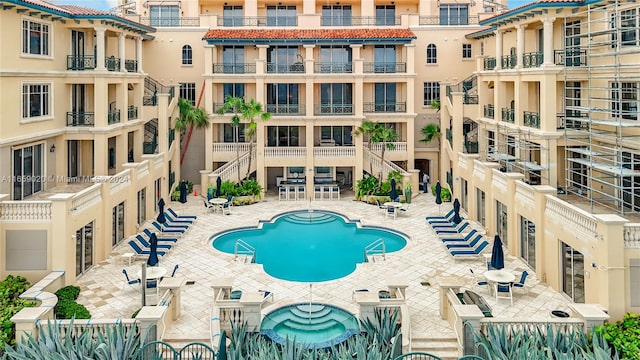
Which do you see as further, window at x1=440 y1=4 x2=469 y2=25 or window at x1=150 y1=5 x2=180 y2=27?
window at x1=150 y1=5 x2=180 y2=27

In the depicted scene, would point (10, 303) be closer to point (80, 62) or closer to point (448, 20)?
point (80, 62)

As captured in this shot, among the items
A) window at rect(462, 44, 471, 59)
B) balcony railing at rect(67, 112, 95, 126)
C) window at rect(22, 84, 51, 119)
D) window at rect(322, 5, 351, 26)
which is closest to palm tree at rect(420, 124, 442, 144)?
window at rect(462, 44, 471, 59)

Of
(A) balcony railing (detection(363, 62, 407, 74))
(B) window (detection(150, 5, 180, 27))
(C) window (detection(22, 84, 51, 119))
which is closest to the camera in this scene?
(C) window (detection(22, 84, 51, 119))

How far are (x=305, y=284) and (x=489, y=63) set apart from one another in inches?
812

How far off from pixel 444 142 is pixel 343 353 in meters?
29.2

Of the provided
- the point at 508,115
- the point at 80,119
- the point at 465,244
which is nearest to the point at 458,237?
the point at 465,244

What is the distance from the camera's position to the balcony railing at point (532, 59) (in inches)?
1101

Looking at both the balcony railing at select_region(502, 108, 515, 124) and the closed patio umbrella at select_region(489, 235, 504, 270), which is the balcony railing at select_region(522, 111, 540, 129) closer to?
the balcony railing at select_region(502, 108, 515, 124)

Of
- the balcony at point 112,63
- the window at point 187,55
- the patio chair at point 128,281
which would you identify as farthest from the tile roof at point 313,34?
the patio chair at point 128,281

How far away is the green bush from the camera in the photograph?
51.9 ft

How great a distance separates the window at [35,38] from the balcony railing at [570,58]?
23799 mm

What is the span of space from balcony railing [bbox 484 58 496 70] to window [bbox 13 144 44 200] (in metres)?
25.4

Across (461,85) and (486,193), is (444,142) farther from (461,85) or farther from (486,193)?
(486,193)

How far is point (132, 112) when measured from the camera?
34.6m
